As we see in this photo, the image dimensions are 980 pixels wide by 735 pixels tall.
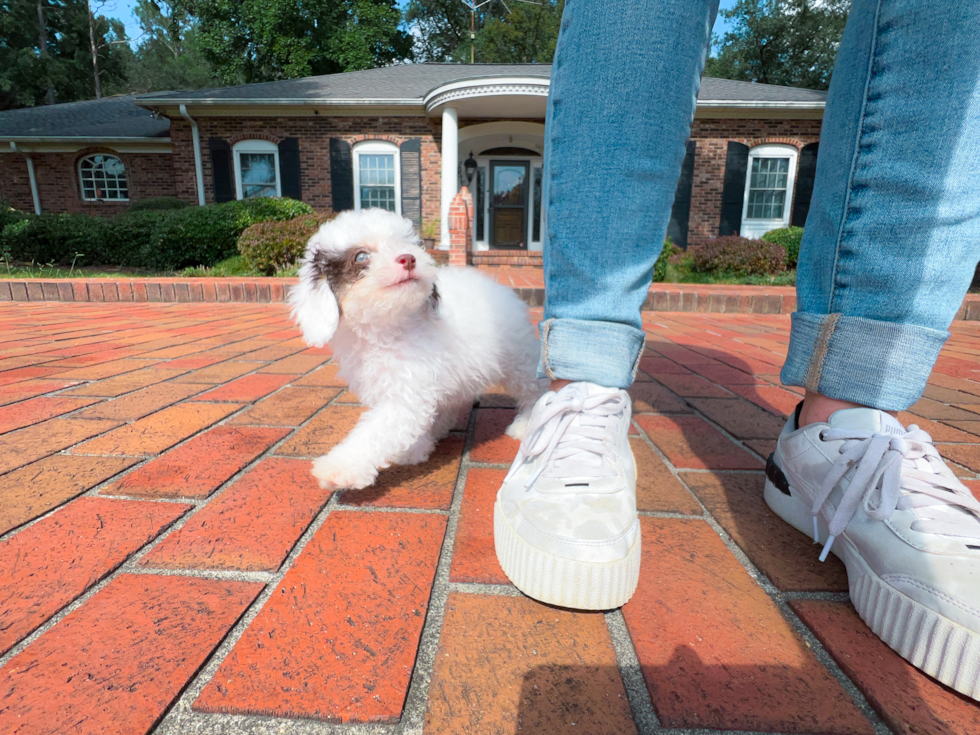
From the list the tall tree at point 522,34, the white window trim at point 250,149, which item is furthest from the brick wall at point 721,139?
the tall tree at point 522,34

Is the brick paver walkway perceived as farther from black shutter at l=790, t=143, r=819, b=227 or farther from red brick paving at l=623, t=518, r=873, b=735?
black shutter at l=790, t=143, r=819, b=227

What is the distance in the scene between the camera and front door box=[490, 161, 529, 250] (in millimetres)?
14711

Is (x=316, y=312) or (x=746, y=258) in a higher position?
(x=746, y=258)

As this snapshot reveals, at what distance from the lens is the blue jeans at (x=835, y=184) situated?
1020mm

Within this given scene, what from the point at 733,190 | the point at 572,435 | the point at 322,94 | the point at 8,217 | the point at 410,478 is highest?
the point at 322,94

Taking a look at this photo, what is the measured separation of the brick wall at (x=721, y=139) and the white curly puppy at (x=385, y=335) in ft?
44.9

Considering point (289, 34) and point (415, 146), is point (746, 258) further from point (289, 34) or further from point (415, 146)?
point (289, 34)

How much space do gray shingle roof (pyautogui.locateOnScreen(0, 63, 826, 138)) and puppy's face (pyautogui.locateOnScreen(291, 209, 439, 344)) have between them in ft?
35.6

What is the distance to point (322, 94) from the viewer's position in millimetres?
12859

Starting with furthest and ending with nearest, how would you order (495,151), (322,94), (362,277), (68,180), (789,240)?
(68,180)
(495,151)
(322,94)
(789,240)
(362,277)

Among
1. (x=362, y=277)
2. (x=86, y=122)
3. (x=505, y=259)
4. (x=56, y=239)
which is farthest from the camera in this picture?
(x=86, y=122)

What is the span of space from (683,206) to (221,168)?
12213mm

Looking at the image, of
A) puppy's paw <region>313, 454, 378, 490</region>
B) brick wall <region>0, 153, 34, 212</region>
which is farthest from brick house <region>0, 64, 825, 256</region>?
puppy's paw <region>313, 454, 378, 490</region>

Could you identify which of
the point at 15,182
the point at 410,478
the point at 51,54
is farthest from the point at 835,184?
the point at 51,54
